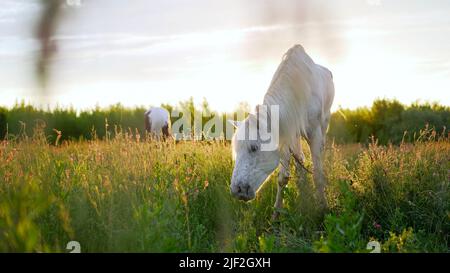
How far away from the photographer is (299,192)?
6.16 m

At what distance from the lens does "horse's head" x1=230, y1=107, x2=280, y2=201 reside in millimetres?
5246

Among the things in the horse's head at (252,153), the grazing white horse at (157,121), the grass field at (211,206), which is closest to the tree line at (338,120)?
the grazing white horse at (157,121)

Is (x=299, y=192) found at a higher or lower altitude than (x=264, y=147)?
lower

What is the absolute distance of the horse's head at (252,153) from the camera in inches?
207

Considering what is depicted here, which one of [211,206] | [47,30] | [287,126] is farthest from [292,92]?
[47,30]

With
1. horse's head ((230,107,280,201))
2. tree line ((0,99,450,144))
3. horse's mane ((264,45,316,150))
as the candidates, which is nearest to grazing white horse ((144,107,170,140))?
tree line ((0,99,450,144))

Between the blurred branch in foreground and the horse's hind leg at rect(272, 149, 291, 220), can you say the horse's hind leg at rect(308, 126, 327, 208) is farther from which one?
the blurred branch in foreground

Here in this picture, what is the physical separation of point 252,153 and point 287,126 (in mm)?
610

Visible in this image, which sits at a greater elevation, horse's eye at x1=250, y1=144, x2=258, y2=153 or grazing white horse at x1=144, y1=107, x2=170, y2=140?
grazing white horse at x1=144, y1=107, x2=170, y2=140

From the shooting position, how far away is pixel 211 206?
20.5 feet

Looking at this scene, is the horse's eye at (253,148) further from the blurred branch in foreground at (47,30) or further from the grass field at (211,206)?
the blurred branch in foreground at (47,30)

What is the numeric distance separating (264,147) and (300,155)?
144 centimetres
